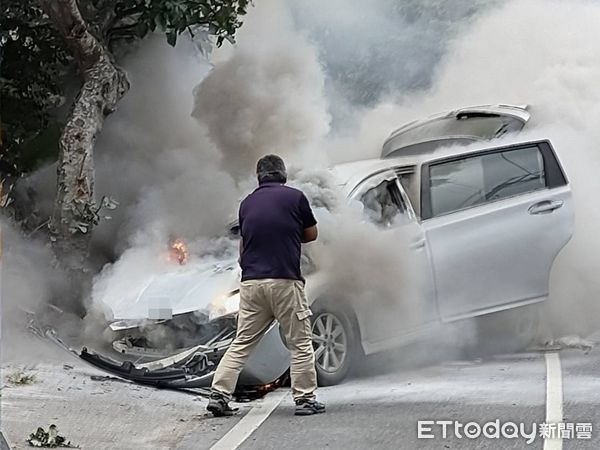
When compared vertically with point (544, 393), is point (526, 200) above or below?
above

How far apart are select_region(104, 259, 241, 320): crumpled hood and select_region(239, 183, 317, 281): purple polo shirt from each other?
58 centimetres

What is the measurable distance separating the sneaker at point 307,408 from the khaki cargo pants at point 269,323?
3 cm

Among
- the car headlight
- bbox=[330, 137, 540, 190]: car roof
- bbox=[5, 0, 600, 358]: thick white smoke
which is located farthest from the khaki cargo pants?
bbox=[330, 137, 540, 190]: car roof

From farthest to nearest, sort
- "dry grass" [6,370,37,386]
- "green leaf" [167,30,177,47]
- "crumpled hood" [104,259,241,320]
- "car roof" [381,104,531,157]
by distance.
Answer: "green leaf" [167,30,177,47], "car roof" [381,104,531,157], "crumpled hood" [104,259,241,320], "dry grass" [6,370,37,386]

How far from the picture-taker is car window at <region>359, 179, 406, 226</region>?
21.2ft

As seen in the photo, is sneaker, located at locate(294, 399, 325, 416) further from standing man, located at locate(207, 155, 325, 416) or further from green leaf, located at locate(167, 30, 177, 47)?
green leaf, located at locate(167, 30, 177, 47)

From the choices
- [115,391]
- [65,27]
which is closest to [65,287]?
[115,391]

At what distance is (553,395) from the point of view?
19.1ft

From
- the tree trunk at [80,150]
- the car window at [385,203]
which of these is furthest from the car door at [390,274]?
the tree trunk at [80,150]

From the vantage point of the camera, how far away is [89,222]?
274 inches

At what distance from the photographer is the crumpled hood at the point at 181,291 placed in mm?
6297

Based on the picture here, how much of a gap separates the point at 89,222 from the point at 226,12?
1.66 metres

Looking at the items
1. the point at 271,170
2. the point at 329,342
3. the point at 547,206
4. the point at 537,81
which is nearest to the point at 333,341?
the point at 329,342

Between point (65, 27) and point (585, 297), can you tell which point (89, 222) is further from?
point (585, 297)
